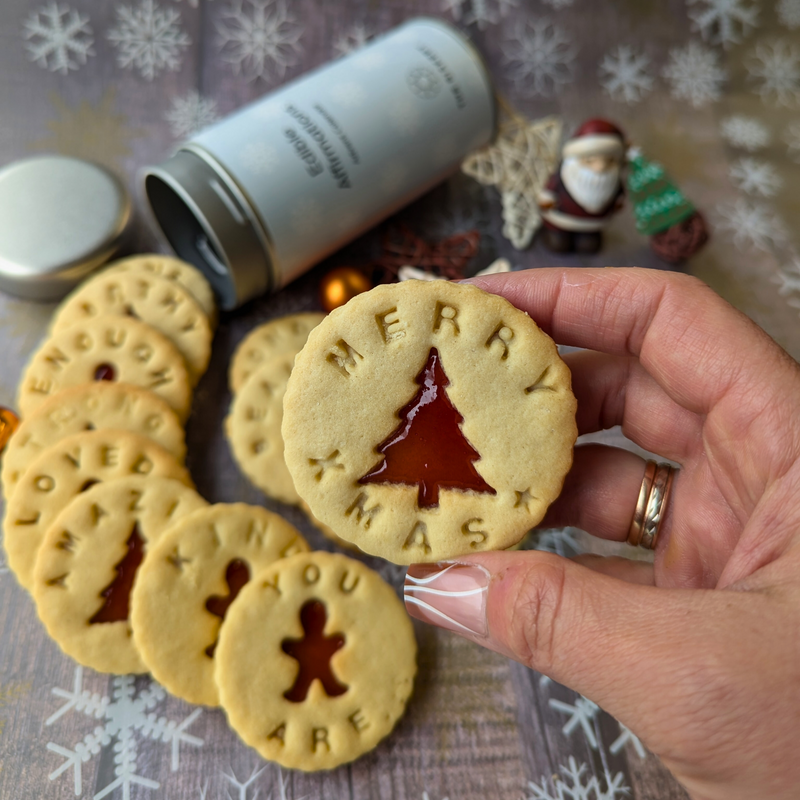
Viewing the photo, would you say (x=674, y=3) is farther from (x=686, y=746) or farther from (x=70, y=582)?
(x=70, y=582)

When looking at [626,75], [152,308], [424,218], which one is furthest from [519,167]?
[152,308]

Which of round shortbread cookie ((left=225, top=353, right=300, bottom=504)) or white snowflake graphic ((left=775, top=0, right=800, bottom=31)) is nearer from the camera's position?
round shortbread cookie ((left=225, top=353, right=300, bottom=504))

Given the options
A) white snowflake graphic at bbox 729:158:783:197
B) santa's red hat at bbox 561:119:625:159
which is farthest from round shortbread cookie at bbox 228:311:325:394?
white snowflake graphic at bbox 729:158:783:197

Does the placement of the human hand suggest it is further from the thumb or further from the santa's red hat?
the santa's red hat

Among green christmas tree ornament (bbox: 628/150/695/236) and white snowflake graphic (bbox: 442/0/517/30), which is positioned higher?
white snowflake graphic (bbox: 442/0/517/30)

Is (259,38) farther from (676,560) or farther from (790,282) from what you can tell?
(676,560)

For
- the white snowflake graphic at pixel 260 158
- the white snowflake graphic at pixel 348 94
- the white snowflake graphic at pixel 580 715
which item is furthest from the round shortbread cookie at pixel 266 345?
the white snowflake graphic at pixel 580 715
